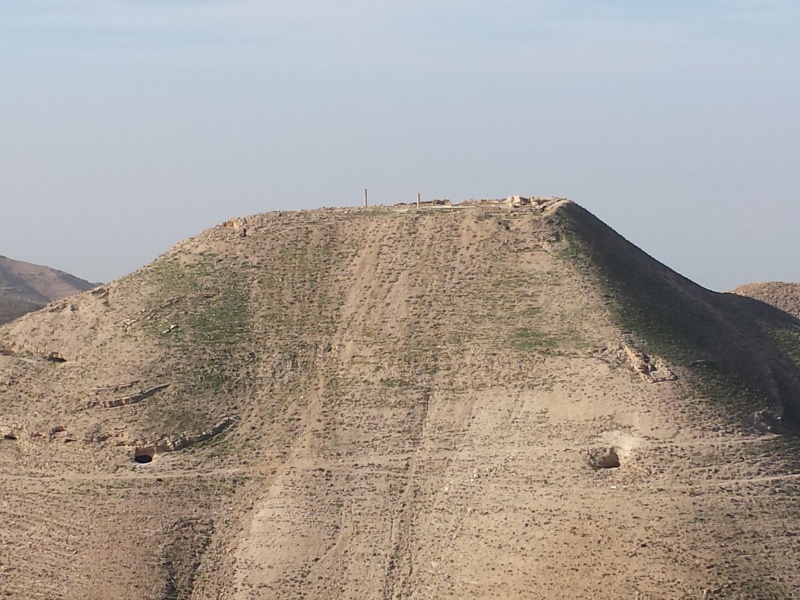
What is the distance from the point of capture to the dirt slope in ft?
155

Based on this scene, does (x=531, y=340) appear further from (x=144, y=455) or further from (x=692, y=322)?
(x=144, y=455)

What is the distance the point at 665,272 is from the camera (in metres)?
62.4

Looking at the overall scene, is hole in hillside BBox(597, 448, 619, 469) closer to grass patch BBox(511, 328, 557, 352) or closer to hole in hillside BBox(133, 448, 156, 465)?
grass patch BBox(511, 328, 557, 352)

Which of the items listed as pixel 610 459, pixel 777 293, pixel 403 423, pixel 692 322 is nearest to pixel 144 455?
pixel 403 423

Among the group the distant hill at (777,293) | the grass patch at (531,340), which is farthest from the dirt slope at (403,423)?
the distant hill at (777,293)

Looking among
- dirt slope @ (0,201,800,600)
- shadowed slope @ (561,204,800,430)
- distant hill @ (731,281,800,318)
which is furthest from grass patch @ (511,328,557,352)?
distant hill @ (731,281,800,318)

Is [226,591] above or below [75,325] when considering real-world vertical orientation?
below

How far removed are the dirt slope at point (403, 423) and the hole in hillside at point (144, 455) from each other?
0.12m

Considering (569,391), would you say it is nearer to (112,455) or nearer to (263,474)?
(263,474)

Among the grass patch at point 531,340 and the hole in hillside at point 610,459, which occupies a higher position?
the grass patch at point 531,340

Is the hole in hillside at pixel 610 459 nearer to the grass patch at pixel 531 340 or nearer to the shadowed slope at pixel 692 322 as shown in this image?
the shadowed slope at pixel 692 322

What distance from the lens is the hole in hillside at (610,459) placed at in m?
49.2

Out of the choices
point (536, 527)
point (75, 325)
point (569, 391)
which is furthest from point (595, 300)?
point (75, 325)

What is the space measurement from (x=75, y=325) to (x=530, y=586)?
24.4m
